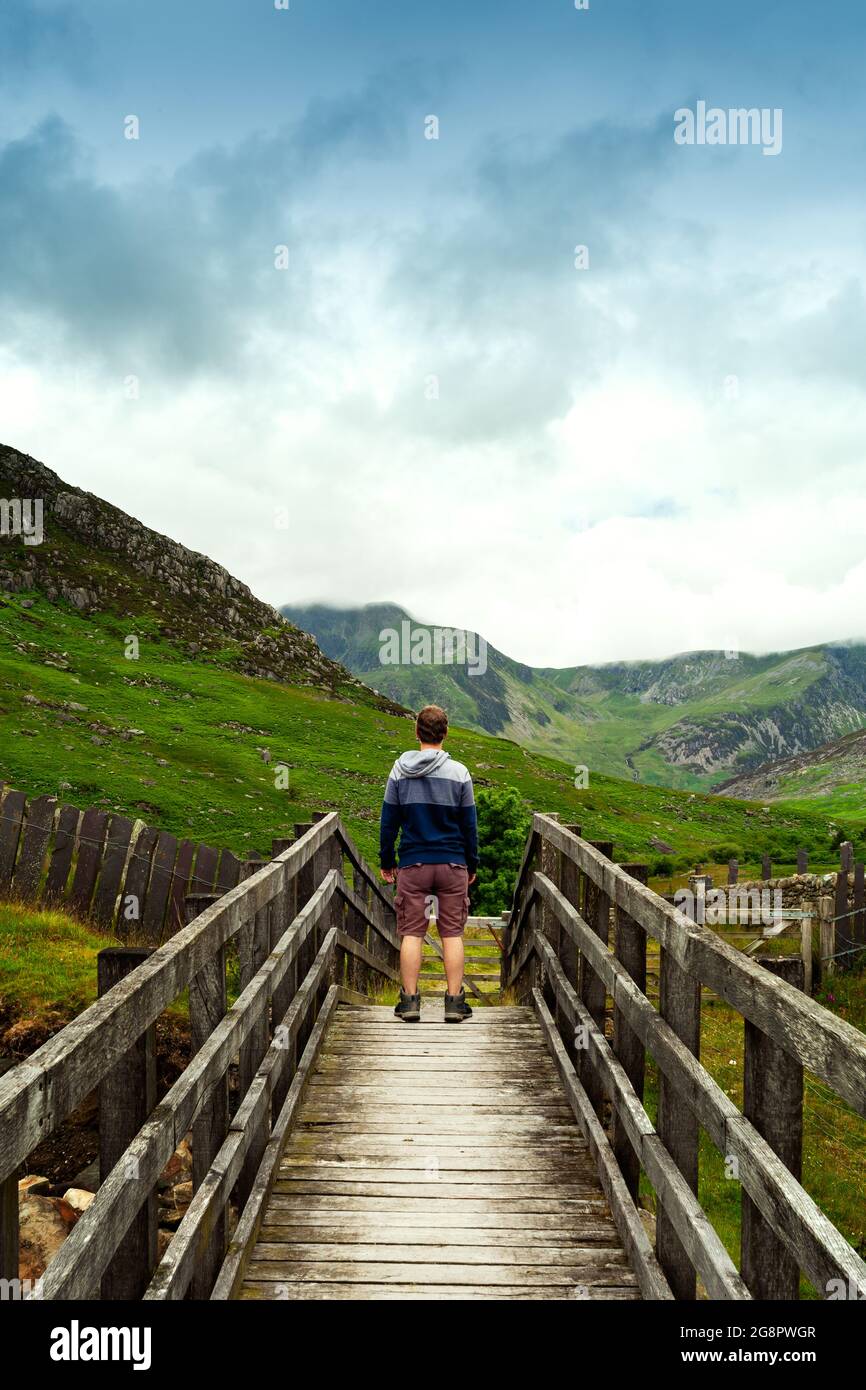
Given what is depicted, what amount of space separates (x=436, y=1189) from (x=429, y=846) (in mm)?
2770

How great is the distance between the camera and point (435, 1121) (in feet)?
16.1

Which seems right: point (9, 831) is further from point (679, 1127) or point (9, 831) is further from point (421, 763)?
point (679, 1127)

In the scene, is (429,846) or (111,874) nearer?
(429,846)

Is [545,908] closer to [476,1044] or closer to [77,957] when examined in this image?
[476,1044]

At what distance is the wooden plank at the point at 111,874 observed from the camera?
10.5m

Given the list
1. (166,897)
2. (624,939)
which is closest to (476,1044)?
(624,939)

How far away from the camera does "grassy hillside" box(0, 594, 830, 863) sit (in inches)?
1039

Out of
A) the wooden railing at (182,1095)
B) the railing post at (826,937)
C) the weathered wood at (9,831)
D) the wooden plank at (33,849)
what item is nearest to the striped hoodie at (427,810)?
the wooden railing at (182,1095)

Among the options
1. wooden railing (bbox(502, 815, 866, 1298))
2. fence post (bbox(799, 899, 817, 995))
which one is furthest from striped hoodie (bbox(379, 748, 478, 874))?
fence post (bbox(799, 899, 817, 995))

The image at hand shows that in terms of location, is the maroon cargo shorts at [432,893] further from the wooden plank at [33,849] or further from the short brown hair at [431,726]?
the wooden plank at [33,849]

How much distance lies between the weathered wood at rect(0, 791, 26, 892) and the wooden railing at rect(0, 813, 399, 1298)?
6841 millimetres

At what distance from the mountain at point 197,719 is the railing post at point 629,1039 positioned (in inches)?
772

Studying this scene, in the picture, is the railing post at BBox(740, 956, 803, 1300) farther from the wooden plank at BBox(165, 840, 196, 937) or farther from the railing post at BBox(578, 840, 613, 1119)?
the wooden plank at BBox(165, 840, 196, 937)

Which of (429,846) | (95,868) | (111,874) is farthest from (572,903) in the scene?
(95,868)
